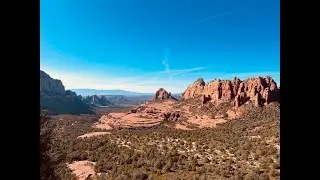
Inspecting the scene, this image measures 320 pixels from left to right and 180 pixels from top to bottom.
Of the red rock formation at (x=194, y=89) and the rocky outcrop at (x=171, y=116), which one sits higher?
the red rock formation at (x=194, y=89)

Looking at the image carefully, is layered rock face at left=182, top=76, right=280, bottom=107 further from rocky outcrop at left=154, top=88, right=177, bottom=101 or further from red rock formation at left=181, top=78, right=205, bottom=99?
rocky outcrop at left=154, top=88, right=177, bottom=101

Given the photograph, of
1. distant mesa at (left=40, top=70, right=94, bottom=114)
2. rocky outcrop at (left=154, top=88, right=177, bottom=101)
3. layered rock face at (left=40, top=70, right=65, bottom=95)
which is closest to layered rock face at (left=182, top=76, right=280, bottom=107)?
rocky outcrop at (left=154, top=88, right=177, bottom=101)

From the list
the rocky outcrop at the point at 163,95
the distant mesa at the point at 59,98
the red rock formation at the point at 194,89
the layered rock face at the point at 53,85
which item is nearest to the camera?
the red rock formation at the point at 194,89

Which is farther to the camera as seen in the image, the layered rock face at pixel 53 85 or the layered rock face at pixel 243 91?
the layered rock face at pixel 53 85

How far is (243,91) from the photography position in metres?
48.7

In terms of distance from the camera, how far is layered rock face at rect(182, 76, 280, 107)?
1684 inches

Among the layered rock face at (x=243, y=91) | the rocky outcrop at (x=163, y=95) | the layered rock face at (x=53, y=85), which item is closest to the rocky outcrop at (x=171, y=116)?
the layered rock face at (x=243, y=91)

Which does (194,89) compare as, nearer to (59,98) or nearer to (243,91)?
(243,91)

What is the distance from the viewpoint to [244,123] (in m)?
33.7

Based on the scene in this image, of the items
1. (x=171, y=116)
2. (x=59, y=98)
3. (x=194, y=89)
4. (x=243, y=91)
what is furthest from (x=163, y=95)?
(x=243, y=91)

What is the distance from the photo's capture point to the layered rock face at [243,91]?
1684 inches

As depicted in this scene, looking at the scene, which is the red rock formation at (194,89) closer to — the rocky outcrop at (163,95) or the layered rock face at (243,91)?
the layered rock face at (243,91)
